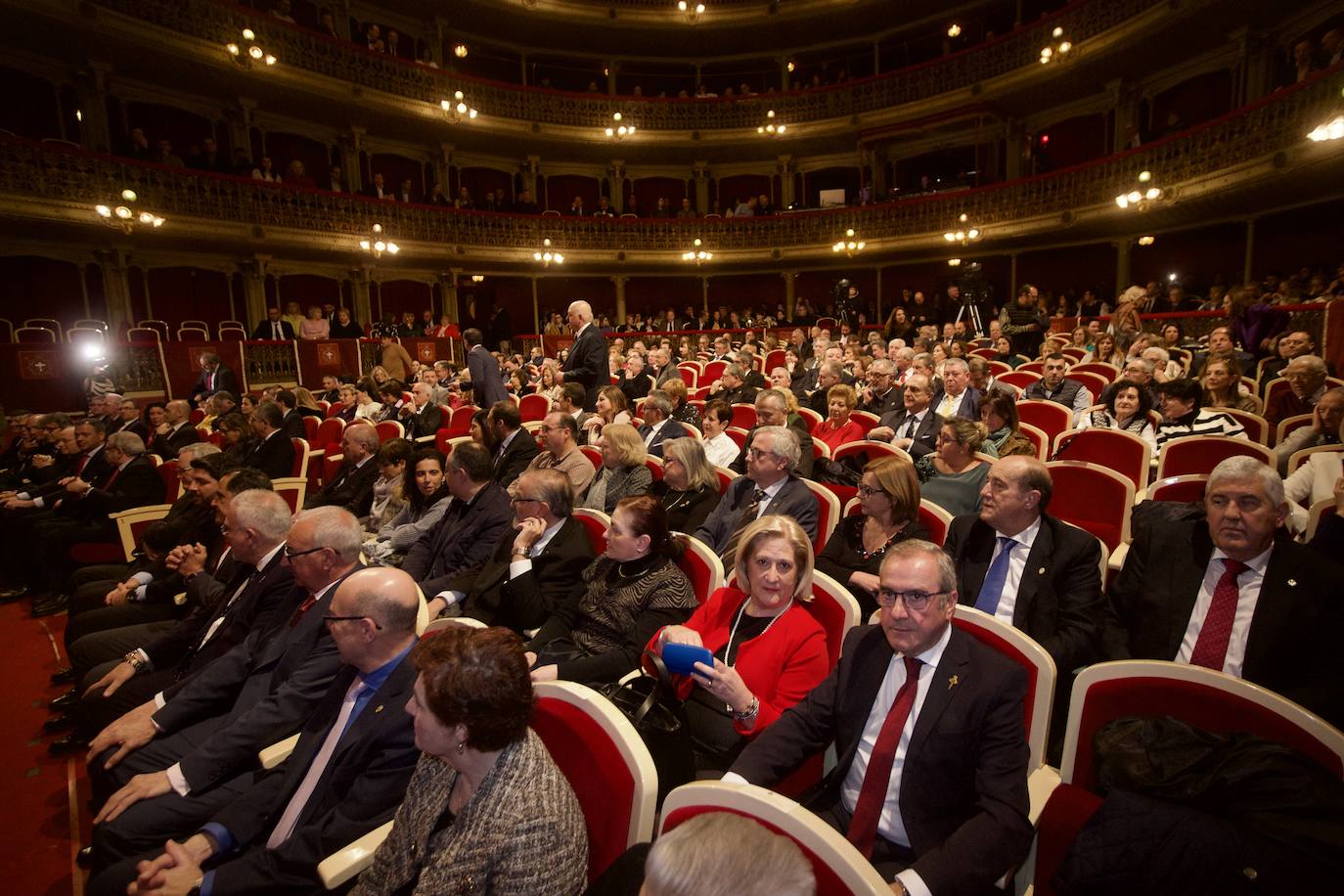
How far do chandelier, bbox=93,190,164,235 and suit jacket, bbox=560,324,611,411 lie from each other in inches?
340

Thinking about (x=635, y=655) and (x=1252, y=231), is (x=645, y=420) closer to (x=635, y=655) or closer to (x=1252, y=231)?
(x=635, y=655)

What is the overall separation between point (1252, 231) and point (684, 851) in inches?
577

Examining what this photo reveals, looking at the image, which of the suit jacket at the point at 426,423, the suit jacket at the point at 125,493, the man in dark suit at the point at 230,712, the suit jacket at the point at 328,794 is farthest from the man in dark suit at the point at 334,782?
the suit jacket at the point at 426,423

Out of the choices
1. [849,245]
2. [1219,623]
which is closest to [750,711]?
[1219,623]

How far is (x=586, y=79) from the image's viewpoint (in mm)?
17625

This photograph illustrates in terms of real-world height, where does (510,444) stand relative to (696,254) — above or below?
below

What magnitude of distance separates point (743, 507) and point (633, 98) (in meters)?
15.7

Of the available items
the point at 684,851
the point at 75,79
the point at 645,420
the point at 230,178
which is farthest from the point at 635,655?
the point at 75,79

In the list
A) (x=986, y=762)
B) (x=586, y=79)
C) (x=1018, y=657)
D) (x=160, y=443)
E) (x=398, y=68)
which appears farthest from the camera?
(x=586, y=79)

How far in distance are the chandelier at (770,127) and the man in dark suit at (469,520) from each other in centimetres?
1534

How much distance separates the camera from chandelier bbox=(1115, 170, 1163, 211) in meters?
10.5

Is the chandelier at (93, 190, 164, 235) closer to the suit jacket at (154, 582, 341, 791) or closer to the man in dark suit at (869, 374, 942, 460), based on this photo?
the suit jacket at (154, 582, 341, 791)

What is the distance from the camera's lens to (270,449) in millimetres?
5074

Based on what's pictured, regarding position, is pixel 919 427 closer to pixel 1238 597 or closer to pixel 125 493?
pixel 1238 597
